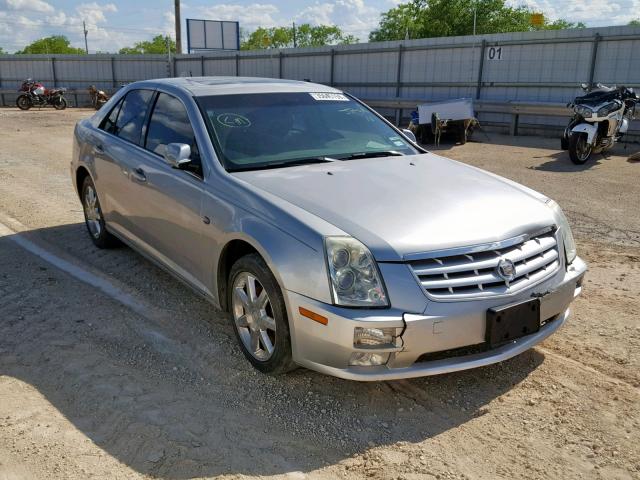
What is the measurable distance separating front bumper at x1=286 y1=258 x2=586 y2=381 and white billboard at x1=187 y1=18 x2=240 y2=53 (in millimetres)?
38709

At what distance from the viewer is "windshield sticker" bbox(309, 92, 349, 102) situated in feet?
15.5

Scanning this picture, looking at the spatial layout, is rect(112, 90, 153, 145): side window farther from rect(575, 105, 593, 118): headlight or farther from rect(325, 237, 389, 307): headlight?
rect(575, 105, 593, 118): headlight

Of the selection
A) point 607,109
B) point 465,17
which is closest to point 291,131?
point 607,109

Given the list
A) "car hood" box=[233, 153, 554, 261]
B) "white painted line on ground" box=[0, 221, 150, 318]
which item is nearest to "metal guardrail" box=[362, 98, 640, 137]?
"car hood" box=[233, 153, 554, 261]

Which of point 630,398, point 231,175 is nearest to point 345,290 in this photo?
point 231,175

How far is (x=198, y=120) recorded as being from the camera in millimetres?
4117

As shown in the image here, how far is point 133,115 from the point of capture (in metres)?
5.11

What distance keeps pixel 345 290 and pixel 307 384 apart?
79 cm

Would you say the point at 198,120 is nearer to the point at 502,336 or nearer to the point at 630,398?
the point at 502,336

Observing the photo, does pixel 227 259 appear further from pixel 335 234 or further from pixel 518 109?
pixel 518 109

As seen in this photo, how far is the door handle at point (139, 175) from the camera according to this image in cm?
454

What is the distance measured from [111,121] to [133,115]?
1.73 feet

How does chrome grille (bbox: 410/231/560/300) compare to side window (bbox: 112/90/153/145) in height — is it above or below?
below

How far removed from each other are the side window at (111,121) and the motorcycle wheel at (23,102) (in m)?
24.9
